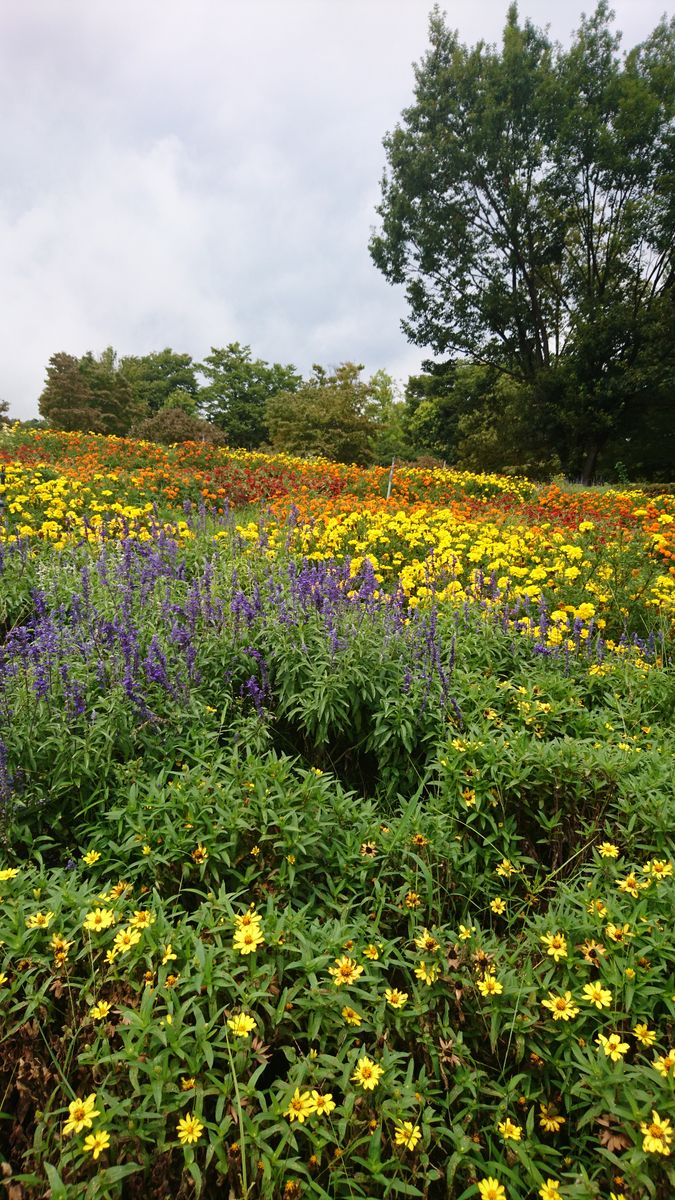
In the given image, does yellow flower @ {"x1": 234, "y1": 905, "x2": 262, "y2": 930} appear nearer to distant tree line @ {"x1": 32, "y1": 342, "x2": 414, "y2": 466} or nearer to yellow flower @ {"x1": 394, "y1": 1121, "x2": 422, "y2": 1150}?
yellow flower @ {"x1": 394, "y1": 1121, "x2": 422, "y2": 1150}

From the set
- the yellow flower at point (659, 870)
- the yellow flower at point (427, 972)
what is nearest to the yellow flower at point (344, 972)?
the yellow flower at point (427, 972)

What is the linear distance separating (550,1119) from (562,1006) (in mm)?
244

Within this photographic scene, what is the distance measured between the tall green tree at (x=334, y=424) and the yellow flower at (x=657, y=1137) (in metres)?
20.3

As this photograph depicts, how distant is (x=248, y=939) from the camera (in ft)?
5.34

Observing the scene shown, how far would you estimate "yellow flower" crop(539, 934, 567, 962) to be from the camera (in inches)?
64.9

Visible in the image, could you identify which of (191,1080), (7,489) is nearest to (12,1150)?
(191,1080)

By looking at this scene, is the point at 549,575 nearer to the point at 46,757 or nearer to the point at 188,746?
the point at 188,746

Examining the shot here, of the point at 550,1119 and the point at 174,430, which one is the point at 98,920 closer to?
the point at 550,1119

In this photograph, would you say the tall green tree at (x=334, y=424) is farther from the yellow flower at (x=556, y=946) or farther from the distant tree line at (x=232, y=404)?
the yellow flower at (x=556, y=946)

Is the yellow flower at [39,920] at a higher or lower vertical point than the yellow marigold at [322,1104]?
higher

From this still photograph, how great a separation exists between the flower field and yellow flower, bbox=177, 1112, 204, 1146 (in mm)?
15

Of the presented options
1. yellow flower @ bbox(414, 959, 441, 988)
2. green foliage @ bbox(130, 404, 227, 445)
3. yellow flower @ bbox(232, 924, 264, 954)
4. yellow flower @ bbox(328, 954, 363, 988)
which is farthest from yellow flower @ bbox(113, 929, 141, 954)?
green foliage @ bbox(130, 404, 227, 445)

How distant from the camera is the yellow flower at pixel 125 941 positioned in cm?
160

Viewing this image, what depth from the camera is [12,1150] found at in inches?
55.9
